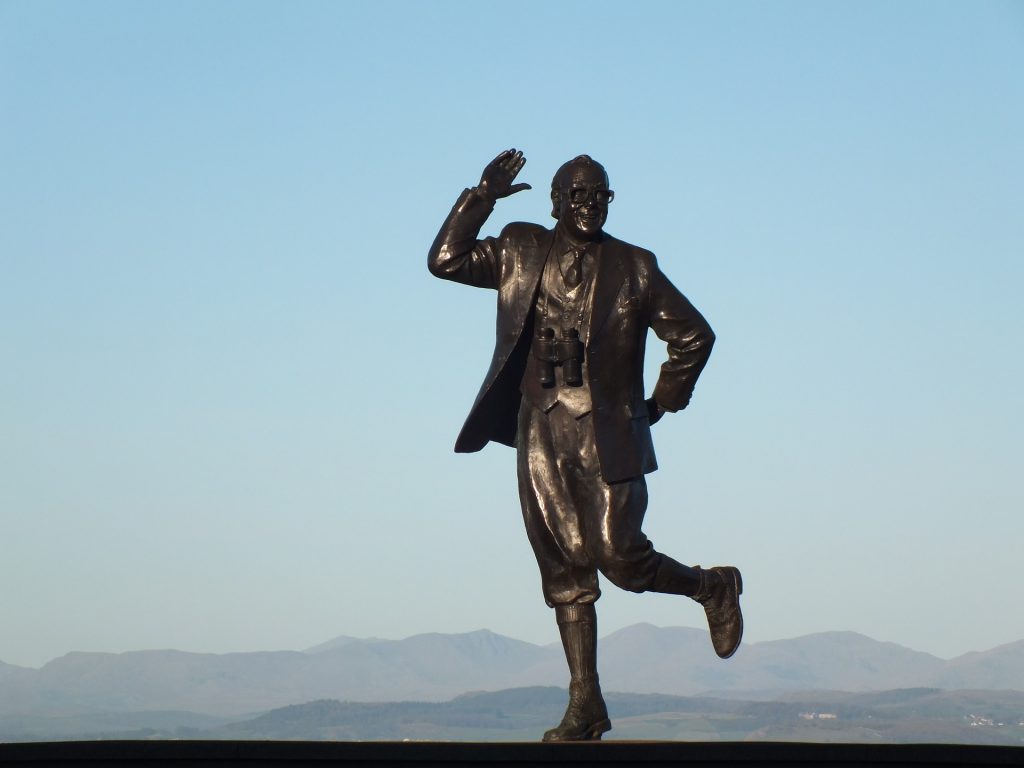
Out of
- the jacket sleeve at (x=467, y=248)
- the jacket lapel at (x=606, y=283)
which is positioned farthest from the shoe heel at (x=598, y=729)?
the jacket sleeve at (x=467, y=248)

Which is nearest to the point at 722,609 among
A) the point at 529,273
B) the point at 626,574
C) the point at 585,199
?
the point at 626,574

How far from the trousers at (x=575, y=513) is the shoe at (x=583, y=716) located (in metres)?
0.43

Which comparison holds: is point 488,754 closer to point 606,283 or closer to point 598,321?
point 598,321

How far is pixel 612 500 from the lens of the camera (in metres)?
8.42

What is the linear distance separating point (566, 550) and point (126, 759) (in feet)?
8.23

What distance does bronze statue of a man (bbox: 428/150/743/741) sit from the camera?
27.8ft

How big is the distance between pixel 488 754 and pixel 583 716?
1.39 meters

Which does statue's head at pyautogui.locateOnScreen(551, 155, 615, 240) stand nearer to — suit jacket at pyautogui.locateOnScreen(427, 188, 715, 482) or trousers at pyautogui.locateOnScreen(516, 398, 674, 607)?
suit jacket at pyautogui.locateOnScreen(427, 188, 715, 482)

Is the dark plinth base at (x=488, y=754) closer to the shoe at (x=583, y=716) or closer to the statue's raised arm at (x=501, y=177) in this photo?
the shoe at (x=583, y=716)

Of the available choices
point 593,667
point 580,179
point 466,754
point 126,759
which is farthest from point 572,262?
point 126,759

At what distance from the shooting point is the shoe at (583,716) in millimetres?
8328

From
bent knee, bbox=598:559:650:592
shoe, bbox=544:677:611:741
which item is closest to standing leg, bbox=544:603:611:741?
shoe, bbox=544:677:611:741

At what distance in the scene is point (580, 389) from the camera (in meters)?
8.63

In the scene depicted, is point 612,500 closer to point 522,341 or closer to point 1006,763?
point 522,341
